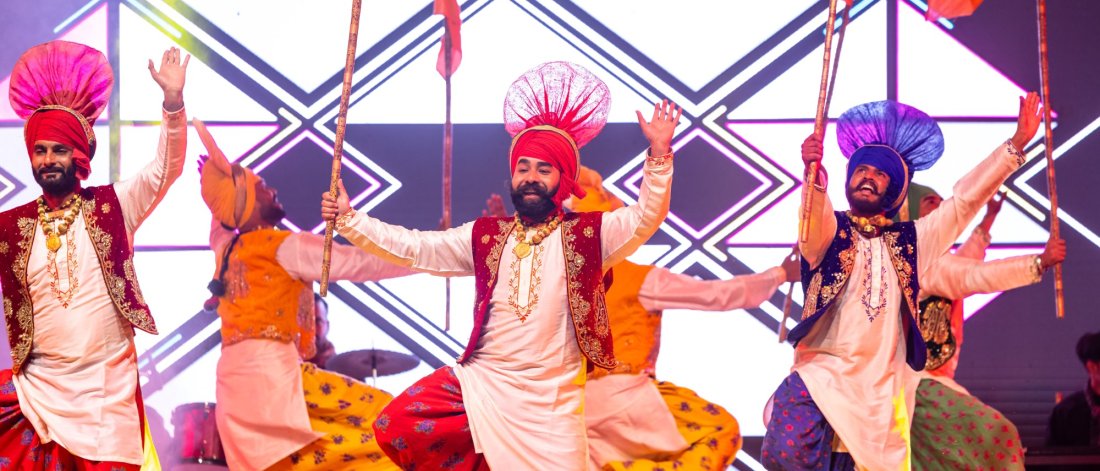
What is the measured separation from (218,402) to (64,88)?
1976 millimetres

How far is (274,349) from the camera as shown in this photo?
21.1ft

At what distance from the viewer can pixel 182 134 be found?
4.87m

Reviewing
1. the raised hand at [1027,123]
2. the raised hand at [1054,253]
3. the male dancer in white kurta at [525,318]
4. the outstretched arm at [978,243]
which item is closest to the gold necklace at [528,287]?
the male dancer in white kurta at [525,318]

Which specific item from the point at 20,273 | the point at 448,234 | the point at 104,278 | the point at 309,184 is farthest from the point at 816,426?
the point at 309,184

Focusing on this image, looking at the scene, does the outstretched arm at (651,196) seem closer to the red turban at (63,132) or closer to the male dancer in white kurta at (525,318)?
the male dancer in white kurta at (525,318)

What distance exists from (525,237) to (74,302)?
1.65 meters

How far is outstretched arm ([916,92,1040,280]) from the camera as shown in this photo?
5133mm

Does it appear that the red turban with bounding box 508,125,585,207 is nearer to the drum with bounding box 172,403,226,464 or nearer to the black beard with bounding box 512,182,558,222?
the black beard with bounding box 512,182,558,222

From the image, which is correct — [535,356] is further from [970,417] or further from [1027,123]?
[1027,123]

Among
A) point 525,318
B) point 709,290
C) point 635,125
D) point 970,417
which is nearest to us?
point 525,318

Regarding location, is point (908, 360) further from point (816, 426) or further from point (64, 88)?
point (64, 88)

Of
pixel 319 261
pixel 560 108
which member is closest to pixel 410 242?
pixel 560 108

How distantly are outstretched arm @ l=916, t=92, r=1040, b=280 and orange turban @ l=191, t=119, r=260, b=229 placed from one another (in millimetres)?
3306

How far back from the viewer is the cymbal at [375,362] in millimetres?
7119
